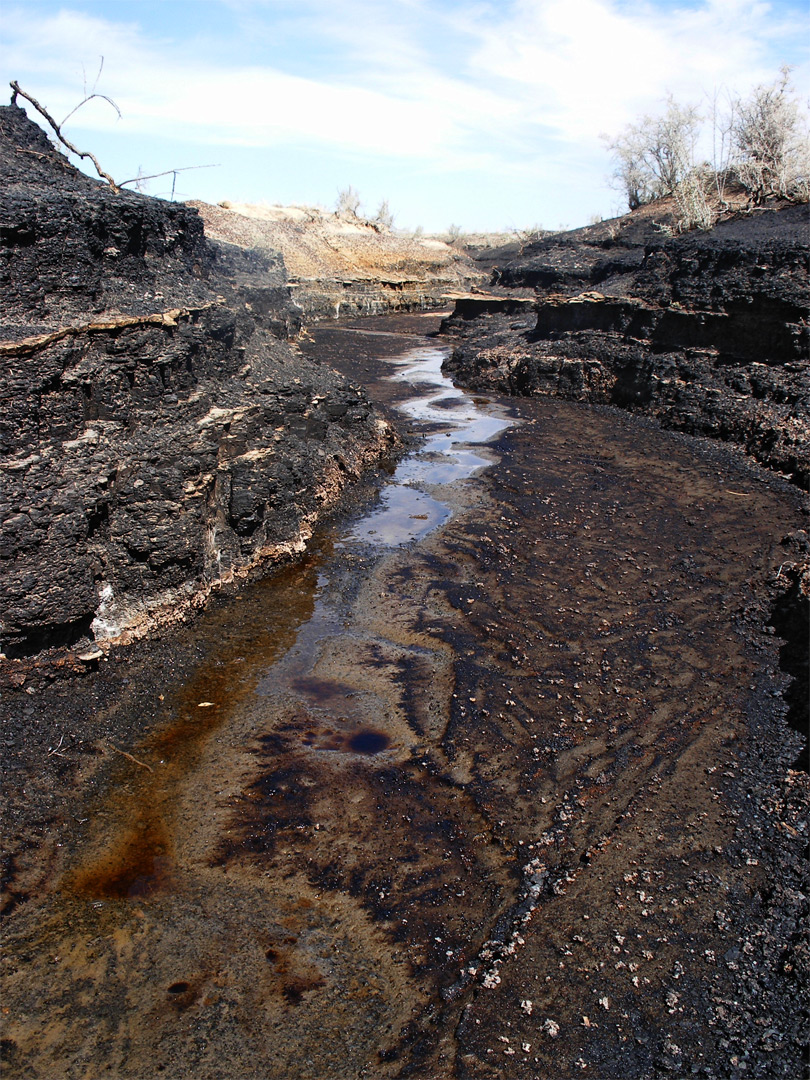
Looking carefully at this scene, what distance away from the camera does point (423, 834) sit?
5219 millimetres

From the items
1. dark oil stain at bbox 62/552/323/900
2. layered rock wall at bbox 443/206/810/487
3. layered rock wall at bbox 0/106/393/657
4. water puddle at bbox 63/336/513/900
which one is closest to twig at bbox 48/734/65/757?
dark oil stain at bbox 62/552/323/900

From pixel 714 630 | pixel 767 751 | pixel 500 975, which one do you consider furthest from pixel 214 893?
pixel 714 630

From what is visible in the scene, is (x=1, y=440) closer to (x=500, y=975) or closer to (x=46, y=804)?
(x=46, y=804)

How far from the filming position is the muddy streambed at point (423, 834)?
3805mm

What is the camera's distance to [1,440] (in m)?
6.49

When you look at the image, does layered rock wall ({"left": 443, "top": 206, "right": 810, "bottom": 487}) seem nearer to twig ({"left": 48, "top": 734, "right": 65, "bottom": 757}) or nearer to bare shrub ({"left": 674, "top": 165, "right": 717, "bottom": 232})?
bare shrub ({"left": 674, "top": 165, "right": 717, "bottom": 232})

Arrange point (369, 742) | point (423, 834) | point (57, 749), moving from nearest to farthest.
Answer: point (423, 834) → point (57, 749) → point (369, 742)

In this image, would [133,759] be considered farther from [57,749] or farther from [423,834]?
[423,834]

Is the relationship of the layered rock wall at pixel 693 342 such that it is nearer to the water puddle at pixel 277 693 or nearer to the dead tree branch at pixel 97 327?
the water puddle at pixel 277 693

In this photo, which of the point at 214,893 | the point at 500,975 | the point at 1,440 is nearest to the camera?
the point at 500,975

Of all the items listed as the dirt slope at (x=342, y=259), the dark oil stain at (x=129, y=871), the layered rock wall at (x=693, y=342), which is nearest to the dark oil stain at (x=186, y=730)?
the dark oil stain at (x=129, y=871)

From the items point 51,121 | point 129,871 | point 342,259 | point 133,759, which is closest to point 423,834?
point 129,871

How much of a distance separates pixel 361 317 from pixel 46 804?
3177 centimetres

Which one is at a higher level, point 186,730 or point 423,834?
point 186,730
